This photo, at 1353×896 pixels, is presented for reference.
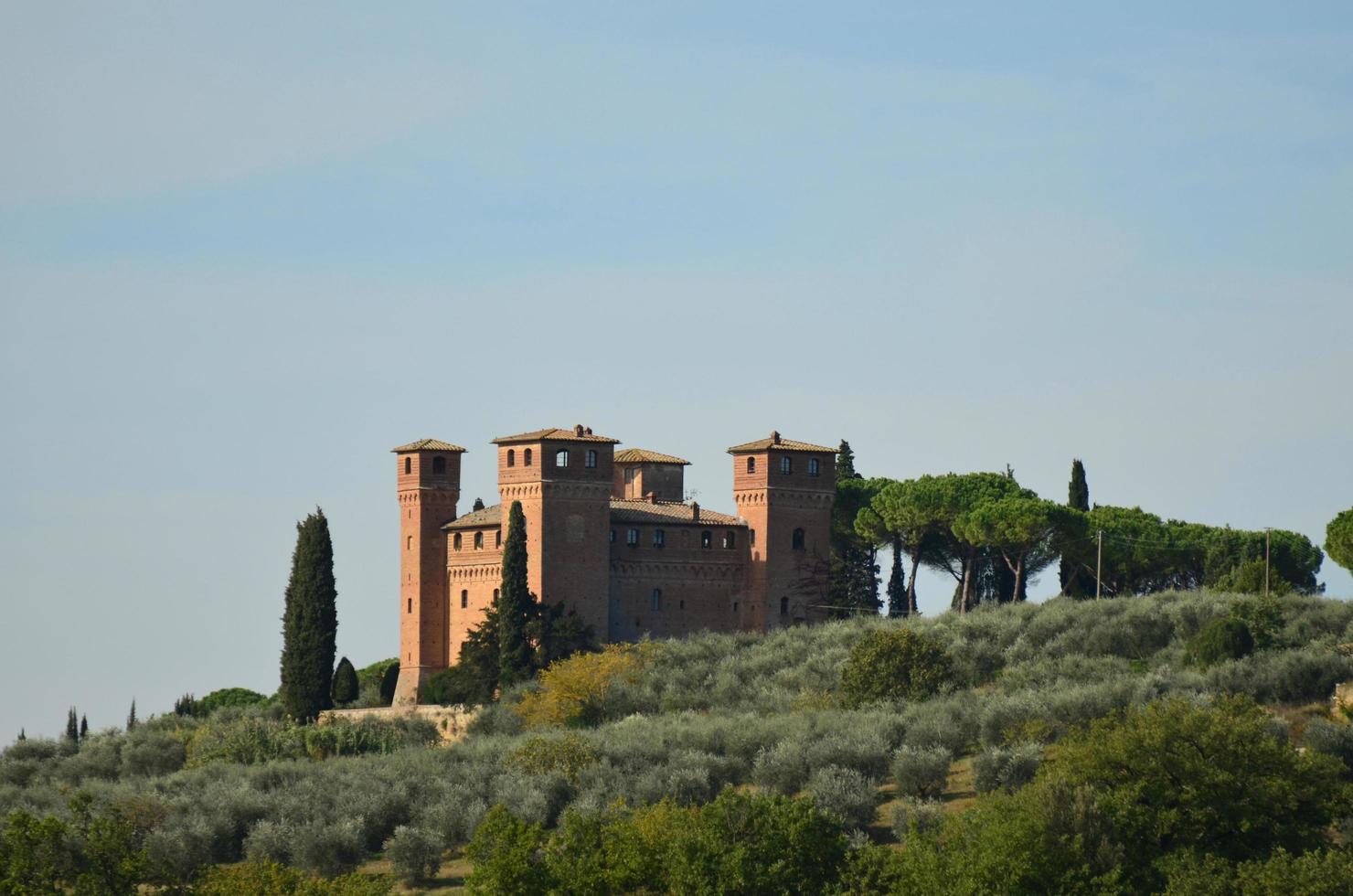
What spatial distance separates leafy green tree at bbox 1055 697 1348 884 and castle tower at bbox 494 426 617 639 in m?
26.3

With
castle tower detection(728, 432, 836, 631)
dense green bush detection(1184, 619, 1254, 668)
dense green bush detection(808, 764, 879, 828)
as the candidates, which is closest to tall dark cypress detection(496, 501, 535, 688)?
castle tower detection(728, 432, 836, 631)

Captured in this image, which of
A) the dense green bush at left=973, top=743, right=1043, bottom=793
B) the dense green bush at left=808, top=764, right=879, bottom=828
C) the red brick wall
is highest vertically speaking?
the red brick wall

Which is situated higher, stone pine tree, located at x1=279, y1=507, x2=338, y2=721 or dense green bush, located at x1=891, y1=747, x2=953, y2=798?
stone pine tree, located at x1=279, y1=507, x2=338, y2=721

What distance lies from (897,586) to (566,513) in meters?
13.4

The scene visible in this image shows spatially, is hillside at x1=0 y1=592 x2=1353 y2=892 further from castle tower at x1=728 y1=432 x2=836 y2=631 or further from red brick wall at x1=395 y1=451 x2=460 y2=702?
red brick wall at x1=395 y1=451 x2=460 y2=702

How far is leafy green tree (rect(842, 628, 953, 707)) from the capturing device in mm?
63875

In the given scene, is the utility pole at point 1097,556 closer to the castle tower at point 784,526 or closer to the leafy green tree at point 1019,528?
the leafy green tree at point 1019,528

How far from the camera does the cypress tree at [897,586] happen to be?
81875 mm

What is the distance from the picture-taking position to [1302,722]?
56719mm

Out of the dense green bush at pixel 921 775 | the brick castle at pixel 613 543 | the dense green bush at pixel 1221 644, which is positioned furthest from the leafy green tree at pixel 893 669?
the brick castle at pixel 613 543

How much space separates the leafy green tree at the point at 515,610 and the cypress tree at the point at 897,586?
1433 centimetres

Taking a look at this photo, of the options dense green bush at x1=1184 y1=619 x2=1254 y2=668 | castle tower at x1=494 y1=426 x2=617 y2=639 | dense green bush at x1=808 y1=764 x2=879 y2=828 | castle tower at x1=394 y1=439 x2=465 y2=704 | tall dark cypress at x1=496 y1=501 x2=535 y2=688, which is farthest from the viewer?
castle tower at x1=394 y1=439 x2=465 y2=704

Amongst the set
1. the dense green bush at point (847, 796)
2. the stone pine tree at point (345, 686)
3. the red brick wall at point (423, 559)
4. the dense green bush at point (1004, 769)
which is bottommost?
the dense green bush at point (847, 796)

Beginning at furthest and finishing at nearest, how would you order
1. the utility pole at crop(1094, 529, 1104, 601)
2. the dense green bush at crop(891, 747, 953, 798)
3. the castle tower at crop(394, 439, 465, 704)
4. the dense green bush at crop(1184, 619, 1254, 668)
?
the utility pole at crop(1094, 529, 1104, 601)
the castle tower at crop(394, 439, 465, 704)
the dense green bush at crop(1184, 619, 1254, 668)
the dense green bush at crop(891, 747, 953, 798)
